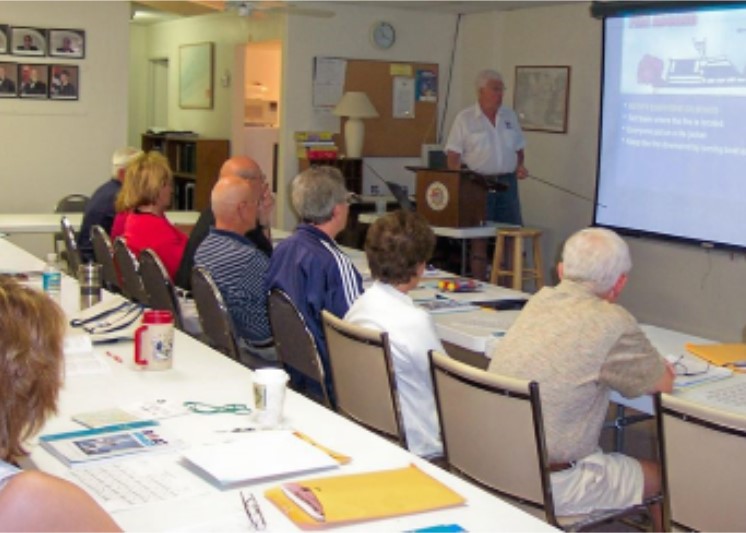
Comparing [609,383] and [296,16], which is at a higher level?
[296,16]

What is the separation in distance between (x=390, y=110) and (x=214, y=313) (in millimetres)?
5906

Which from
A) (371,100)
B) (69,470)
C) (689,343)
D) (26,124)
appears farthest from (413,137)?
(69,470)

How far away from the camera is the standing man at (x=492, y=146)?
308 inches

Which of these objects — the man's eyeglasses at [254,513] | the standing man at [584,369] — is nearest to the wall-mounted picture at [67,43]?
the standing man at [584,369]

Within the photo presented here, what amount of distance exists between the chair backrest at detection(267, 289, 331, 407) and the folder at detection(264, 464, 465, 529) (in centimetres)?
139

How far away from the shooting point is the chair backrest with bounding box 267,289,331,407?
342 centimetres

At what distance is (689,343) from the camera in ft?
11.6

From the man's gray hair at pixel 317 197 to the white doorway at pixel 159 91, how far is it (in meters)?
8.81

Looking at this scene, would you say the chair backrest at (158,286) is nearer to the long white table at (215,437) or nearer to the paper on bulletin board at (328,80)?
the long white table at (215,437)

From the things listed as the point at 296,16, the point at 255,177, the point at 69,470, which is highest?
the point at 296,16

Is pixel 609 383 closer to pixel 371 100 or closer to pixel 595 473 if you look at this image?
pixel 595 473

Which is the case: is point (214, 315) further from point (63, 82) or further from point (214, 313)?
point (63, 82)

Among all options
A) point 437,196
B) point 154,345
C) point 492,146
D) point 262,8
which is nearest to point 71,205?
point 262,8

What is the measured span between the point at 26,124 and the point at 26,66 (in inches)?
17.8
